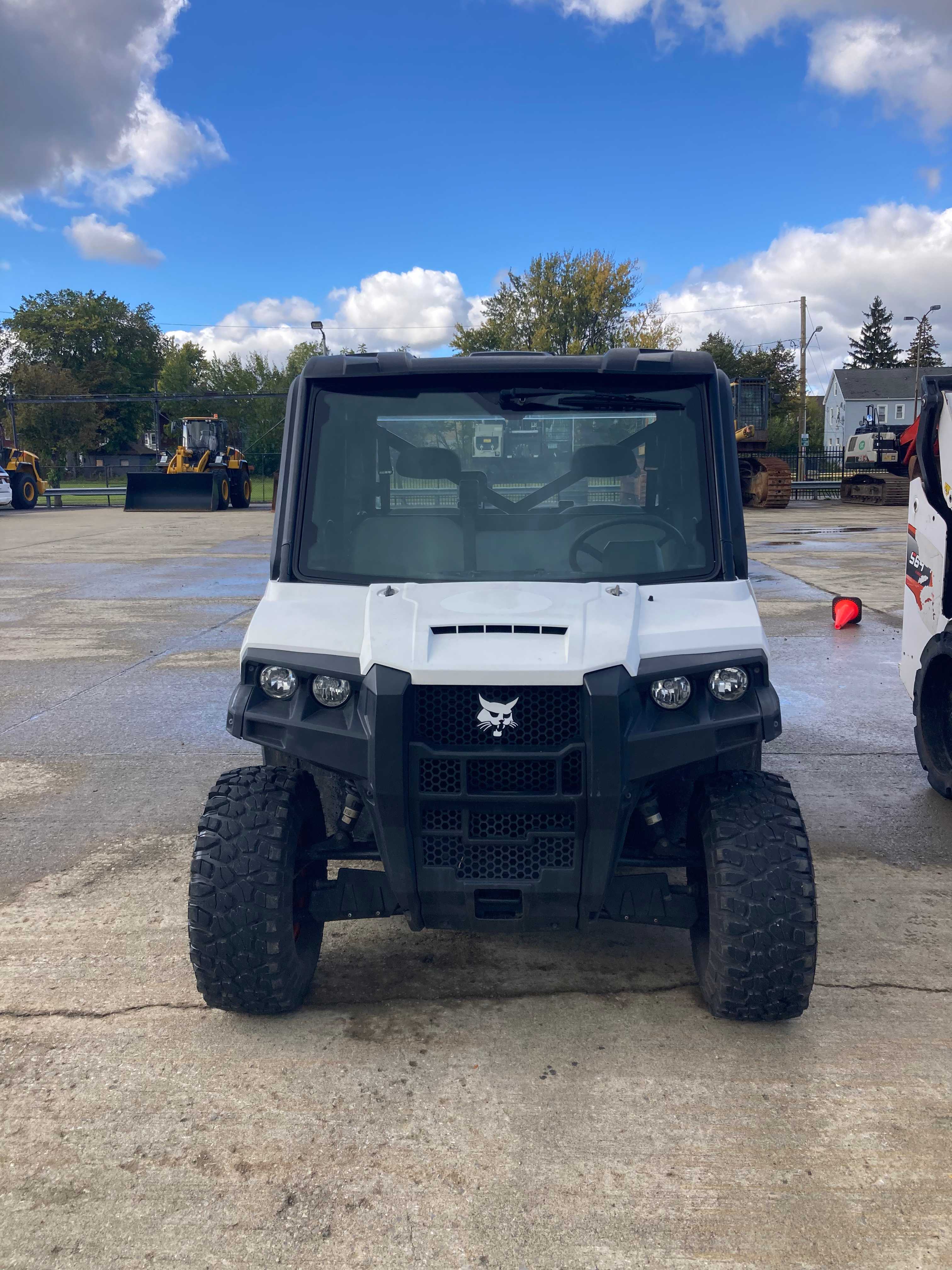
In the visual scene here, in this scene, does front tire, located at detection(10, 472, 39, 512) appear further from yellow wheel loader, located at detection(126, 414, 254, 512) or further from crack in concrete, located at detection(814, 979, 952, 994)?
crack in concrete, located at detection(814, 979, 952, 994)

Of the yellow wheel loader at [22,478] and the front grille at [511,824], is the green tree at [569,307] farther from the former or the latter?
the front grille at [511,824]

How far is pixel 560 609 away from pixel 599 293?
158ft

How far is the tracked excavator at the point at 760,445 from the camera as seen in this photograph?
2809 cm

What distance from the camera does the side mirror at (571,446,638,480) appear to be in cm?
343

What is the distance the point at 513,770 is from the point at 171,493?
29.4 m

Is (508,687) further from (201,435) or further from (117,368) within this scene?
(117,368)

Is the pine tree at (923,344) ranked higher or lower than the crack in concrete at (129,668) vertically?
higher

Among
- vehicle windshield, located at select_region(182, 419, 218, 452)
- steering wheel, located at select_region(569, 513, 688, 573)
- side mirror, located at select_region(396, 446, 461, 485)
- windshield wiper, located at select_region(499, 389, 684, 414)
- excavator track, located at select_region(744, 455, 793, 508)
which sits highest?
vehicle windshield, located at select_region(182, 419, 218, 452)

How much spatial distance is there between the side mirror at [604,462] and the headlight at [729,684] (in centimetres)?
82

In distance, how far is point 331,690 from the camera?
9.52 feet

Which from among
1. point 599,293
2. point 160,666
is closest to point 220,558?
point 160,666

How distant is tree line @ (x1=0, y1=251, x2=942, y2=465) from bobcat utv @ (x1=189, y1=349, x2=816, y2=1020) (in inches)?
849

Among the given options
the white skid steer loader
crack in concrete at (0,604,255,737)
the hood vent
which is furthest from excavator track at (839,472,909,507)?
the hood vent

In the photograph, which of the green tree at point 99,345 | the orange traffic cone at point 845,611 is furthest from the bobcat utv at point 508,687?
the green tree at point 99,345
